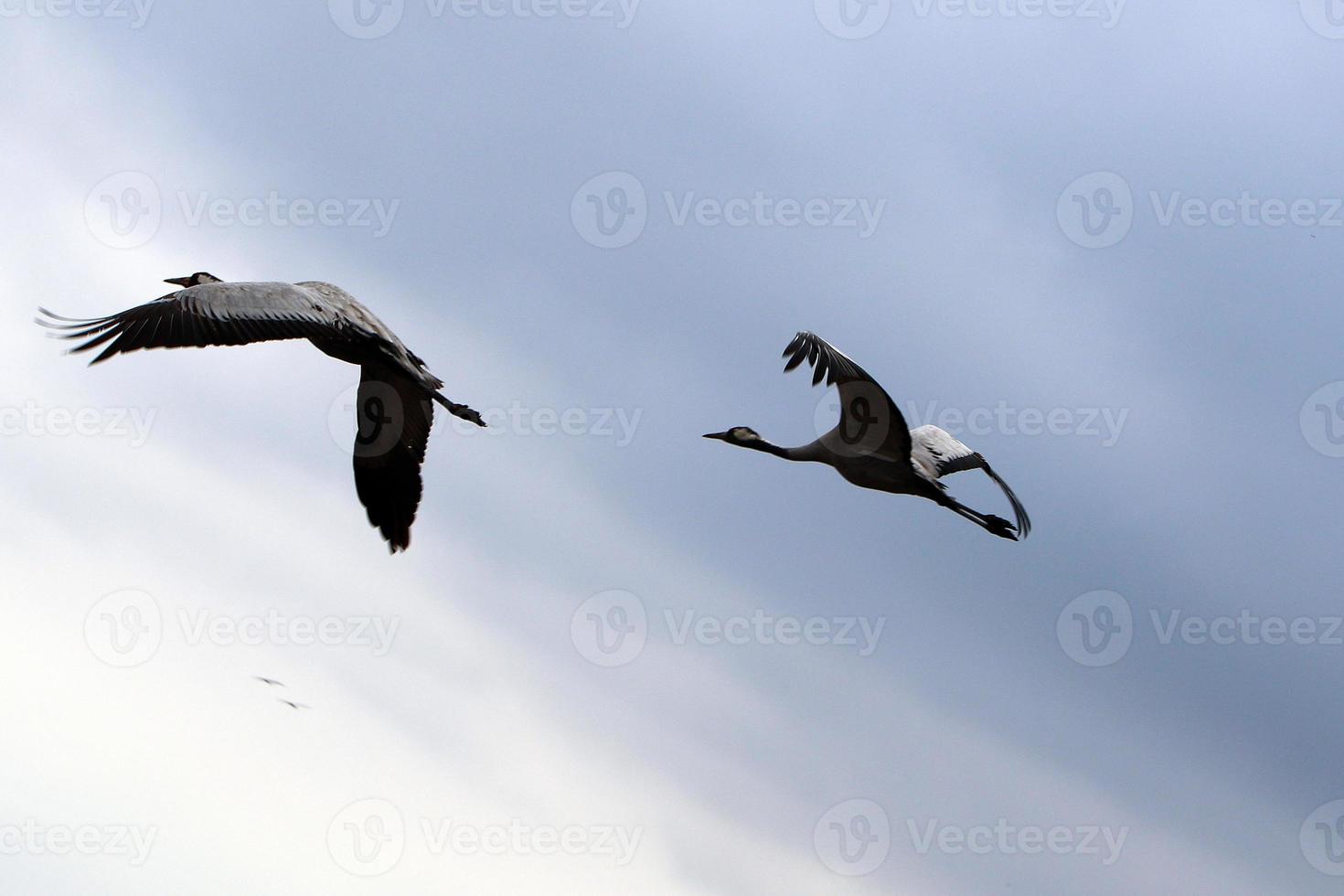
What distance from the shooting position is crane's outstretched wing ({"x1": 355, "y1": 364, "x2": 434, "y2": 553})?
21656 millimetres

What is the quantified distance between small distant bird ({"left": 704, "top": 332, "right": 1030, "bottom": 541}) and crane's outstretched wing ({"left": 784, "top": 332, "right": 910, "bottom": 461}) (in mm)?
11

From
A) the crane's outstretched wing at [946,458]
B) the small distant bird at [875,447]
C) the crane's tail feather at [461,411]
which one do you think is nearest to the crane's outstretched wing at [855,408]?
the small distant bird at [875,447]

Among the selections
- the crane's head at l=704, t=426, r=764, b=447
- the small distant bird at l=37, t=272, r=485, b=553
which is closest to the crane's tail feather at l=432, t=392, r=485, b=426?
the small distant bird at l=37, t=272, r=485, b=553

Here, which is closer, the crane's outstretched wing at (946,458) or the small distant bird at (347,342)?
the small distant bird at (347,342)

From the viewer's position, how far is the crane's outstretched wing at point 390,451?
21.7 meters

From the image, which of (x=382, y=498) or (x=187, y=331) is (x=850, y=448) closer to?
(x=382, y=498)

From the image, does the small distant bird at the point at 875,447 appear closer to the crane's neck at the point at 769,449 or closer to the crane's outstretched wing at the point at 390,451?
the crane's neck at the point at 769,449

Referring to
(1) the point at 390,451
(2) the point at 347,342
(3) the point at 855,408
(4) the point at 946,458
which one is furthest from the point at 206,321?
(4) the point at 946,458

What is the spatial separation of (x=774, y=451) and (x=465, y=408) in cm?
489

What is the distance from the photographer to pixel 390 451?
22.0 meters

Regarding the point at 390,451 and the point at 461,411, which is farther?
the point at 390,451

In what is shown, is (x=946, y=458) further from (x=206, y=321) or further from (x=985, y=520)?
(x=206, y=321)

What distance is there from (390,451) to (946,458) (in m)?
8.76

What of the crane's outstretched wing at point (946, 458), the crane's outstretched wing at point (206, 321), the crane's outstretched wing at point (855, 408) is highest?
the crane's outstretched wing at point (946, 458)
